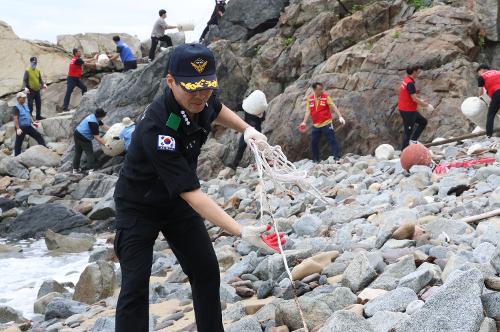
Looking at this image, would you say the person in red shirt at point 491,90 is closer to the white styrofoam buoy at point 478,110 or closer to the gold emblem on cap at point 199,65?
the white styrofoam buoy at point 478,110

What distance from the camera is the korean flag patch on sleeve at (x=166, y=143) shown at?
3207 mm

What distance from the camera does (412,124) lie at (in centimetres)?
1244

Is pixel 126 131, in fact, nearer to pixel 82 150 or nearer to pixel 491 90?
pixel 82 150

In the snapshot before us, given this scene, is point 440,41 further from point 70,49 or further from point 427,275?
point 70,49

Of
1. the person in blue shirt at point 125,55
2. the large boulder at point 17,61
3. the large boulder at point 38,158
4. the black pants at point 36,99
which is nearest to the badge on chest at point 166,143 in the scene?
the large boulder at point 38,158

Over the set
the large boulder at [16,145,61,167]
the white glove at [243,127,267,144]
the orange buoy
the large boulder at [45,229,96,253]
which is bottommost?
the large boulder at [16,145,61,167]

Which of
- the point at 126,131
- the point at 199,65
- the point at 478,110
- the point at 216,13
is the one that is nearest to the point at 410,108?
the point at 478,110

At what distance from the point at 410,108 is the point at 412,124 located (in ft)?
1.05

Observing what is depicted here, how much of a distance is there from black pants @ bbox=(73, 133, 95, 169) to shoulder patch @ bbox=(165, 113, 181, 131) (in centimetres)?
1297

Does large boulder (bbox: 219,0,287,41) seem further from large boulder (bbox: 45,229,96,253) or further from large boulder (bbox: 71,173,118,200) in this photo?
large boulder (bbox: 45,229,96,253)

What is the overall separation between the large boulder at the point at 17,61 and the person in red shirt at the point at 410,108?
1787 centimetres

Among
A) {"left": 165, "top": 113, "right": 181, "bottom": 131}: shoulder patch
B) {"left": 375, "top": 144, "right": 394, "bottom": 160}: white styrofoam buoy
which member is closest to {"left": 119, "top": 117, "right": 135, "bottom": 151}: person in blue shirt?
{"left": 375, "top": 144, "right": 394, "bottom": 160}: white styrofoam buoy

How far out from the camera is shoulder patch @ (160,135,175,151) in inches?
126

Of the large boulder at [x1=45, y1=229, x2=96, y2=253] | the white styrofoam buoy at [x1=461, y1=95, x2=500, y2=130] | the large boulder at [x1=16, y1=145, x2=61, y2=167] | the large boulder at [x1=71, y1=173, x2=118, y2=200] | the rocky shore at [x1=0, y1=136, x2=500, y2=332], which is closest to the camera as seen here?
the rocky shore at [x1=0, y1=136, x2=500, y2=332]
